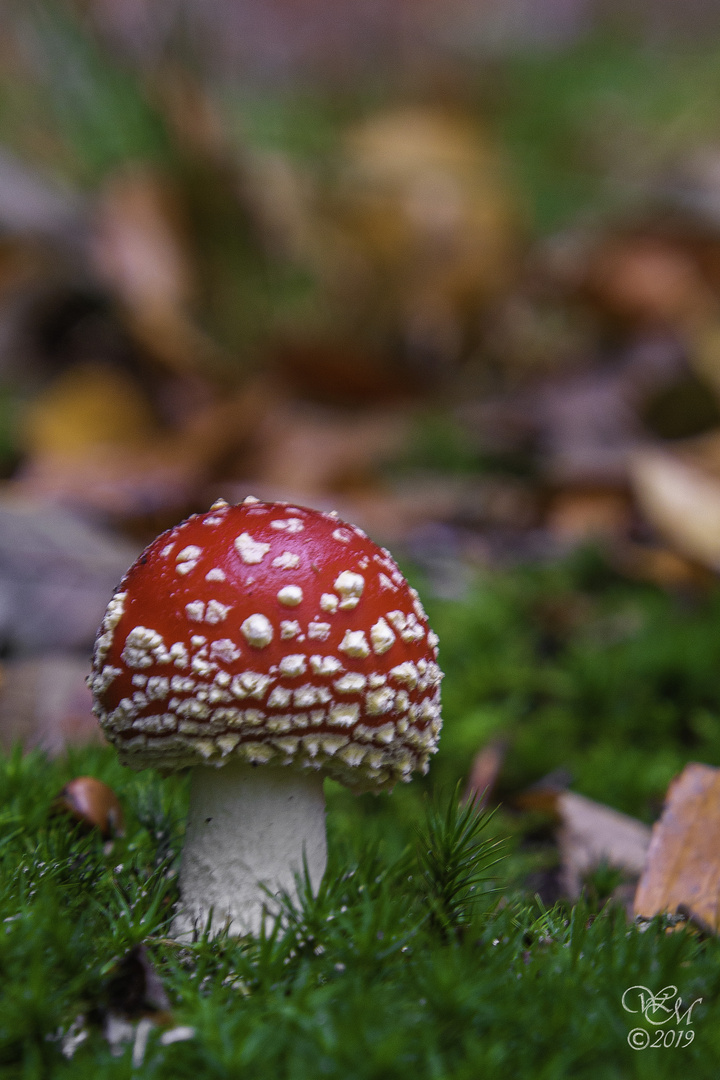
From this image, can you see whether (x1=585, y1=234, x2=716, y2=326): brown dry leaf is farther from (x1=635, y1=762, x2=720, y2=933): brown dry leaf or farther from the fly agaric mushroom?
the fly agaric mushroom

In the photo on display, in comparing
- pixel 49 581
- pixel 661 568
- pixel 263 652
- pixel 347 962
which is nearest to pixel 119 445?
pixel 49 581

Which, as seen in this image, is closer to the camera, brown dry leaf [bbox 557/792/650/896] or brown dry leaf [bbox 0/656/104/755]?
brown dry leaf [bbox 557/792/650/896]

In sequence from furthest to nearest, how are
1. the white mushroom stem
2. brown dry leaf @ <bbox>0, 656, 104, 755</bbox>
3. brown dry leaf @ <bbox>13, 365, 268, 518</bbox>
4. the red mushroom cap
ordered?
1. brown dry leaf @ <bbox>13, 365, 268, 518</bbox>
2. brown dry leaf @ <bbox>0, 656, 104, 755</bbox>
3. the white mushroom stem
4. the red mushroom cap

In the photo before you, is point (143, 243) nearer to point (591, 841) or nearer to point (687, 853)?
point (591, 841)

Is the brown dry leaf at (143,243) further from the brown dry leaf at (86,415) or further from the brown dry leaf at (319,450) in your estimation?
the brown dry leaf at (319,450)

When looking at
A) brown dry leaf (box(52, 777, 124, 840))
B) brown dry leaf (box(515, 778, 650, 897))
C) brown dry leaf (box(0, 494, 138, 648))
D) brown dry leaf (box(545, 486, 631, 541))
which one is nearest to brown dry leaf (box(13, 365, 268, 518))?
brown dry leaf (box(0, 494, 138, 648))

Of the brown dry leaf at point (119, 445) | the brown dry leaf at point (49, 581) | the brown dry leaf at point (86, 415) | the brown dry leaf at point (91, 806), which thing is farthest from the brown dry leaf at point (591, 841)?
the brown dry leaf at point (86, 415)

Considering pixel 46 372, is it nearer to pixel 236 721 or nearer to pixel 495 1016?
pixel 236 721
